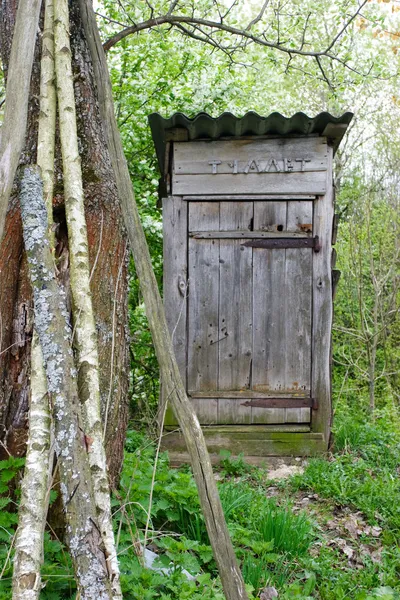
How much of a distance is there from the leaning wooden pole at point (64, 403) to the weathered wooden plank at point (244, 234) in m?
3.45

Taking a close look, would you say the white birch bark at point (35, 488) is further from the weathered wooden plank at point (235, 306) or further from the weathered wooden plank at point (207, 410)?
the weathered wooden plank at point (207, 410)

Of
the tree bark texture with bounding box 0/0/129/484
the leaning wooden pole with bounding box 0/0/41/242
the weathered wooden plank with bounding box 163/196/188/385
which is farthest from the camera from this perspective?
the weathered wooden plank with bounding box 163/196/188/385

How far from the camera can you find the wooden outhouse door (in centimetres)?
556

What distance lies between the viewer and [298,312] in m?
5.57

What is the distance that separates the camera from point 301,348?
5562 mm

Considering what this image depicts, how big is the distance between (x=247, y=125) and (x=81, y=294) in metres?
3.66

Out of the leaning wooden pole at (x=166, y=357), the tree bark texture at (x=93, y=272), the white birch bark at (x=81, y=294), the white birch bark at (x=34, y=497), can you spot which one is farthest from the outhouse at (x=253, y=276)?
the white birch bark at (x=34, y=497)

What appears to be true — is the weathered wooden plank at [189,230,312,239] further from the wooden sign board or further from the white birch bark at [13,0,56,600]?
the white birch bark at [13,0,56,600]

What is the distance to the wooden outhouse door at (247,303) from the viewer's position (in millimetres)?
5559

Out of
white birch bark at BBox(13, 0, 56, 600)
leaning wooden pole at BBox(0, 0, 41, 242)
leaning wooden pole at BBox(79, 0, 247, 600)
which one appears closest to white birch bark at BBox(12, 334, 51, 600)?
white birch bark at BBox(13, 0, 56, 600)

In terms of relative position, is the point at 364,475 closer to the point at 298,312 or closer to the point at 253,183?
the point at 298,312

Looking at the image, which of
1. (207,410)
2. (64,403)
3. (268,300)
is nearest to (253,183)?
(268,300)

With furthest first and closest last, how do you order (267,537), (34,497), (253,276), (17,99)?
(253,276) < (267,537) < (17,99) < (34,497)

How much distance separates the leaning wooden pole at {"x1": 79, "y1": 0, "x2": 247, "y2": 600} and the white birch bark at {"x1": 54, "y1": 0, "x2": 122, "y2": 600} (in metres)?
0.14
